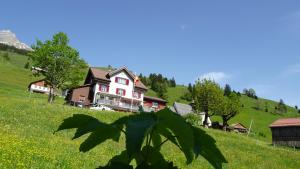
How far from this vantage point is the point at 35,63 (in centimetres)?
9700

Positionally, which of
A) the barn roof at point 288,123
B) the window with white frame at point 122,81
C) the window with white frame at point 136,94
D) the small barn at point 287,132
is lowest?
the small barn at point 287,132

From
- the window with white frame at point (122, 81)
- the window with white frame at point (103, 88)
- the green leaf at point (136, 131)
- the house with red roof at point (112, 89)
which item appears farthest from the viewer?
the window with white frame at point (122, 81)

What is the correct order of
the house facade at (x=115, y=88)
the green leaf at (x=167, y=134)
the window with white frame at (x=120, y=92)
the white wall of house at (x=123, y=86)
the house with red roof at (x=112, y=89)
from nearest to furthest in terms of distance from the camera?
1. the green leaf at (x=167, y=134)
2. the house facade at (x=115, y=88)
3. the house with red roof at (x=112, y=89)
4. the white wall of house at (x=123, y=86)
5. the window with white frame at (x=120, y=92)

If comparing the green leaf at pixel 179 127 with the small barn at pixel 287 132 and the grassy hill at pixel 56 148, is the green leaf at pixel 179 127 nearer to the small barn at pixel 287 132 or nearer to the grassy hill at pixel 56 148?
the grassy hill at pixel 56 148

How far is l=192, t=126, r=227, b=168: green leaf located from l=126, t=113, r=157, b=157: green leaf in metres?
0.30

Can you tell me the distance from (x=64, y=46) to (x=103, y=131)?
98.9m

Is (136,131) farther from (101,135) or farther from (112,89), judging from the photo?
(112,89)

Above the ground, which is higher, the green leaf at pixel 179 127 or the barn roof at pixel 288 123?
the barn roof at pixel 288 123

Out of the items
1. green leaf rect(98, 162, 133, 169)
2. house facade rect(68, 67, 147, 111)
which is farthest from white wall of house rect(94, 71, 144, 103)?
green leaf rect(98, 162, 133, 169)

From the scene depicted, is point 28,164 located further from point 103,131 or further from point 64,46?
point 64,46

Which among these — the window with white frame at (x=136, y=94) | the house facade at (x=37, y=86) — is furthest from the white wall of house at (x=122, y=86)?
the house facade at (x=37, y=86)

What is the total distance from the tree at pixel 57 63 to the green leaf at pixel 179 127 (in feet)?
311

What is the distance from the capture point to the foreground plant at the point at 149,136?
75.0 inches

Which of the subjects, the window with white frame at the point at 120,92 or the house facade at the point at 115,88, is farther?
the window with white frame at the point at 120,92
